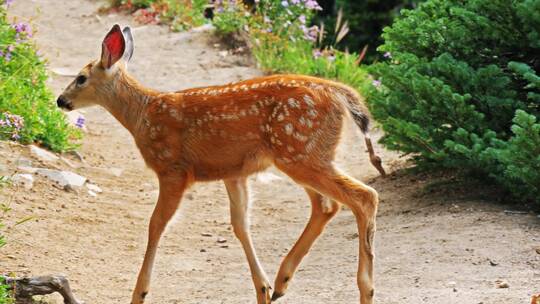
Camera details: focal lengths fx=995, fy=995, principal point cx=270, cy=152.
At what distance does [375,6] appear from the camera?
61.8 ft

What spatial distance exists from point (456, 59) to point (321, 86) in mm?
2760

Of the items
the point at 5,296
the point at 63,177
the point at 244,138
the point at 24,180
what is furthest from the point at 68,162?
the point at 5,296

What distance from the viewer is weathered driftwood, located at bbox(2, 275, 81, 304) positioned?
608cm

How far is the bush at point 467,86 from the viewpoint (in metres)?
7.97

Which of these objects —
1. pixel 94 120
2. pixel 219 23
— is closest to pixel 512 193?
pixel 94 120

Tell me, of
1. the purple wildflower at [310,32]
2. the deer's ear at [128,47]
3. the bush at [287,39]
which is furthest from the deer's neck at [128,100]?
the purple wildflower at [310,32]

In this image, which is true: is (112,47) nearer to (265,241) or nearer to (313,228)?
(313,228)

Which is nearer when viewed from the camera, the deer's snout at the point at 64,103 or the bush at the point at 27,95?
the deer's snout at the point at 64,103

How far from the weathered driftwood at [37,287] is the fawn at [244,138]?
0.56 m

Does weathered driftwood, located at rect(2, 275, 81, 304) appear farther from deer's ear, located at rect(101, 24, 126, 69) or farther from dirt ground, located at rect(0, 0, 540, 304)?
deer's ear, located at rect(101, 24, 126, 69)

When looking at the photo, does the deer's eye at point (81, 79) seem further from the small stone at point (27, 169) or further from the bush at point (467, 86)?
the bush at point (467, 86)

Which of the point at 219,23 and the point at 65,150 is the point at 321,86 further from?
the point at 219,23

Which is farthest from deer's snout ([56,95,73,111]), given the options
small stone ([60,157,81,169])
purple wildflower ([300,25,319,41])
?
purple wildflower ([300,25,319,41])

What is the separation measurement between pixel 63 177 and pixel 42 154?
1.70 ft
